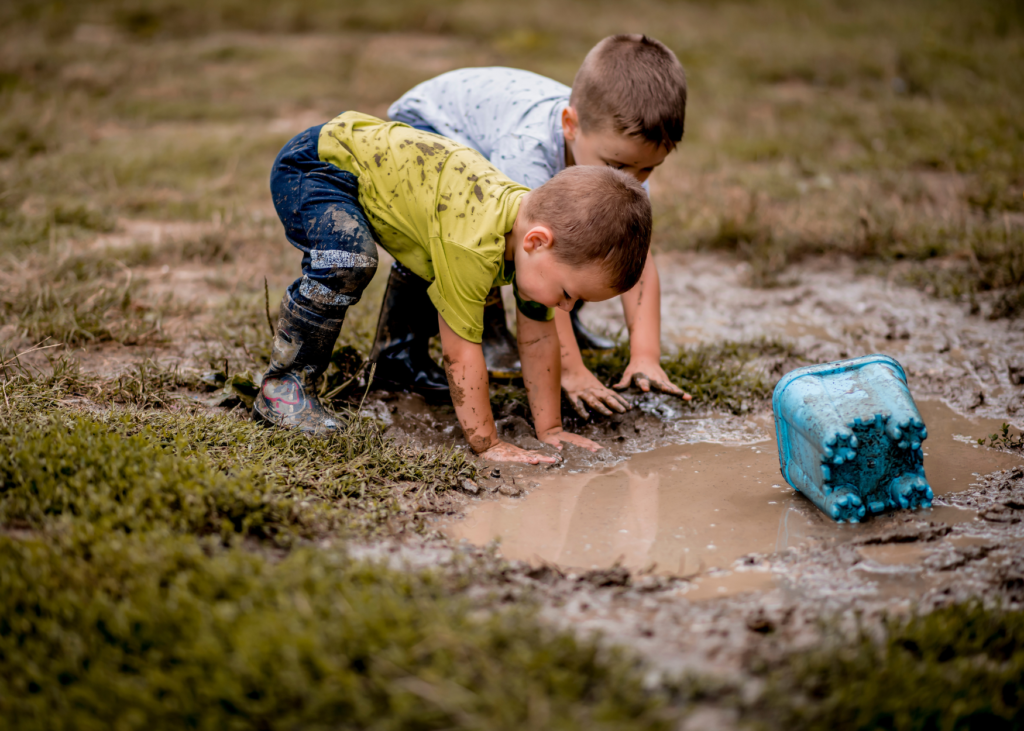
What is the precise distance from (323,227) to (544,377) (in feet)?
3.22

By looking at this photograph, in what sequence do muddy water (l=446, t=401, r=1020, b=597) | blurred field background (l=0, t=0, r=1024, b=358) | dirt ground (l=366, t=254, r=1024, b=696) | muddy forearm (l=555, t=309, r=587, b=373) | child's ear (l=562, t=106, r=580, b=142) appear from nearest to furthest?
dirt ground (l=366, t=254, r=1024, b=696)
muddy water (l=446, t=401, r=1020, b=597)
child's ear (l=562, t=106, r=580, b=142)
muddy forearm (l=555, t=309, r=587, b=373)
blurred field background (l=0, t=0, r=1024, b=358)

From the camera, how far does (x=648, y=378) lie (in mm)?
3225

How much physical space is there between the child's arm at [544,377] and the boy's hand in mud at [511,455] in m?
0.13

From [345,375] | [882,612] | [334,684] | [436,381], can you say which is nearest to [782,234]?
[436,381]

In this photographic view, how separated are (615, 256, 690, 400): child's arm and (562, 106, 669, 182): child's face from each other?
486mm

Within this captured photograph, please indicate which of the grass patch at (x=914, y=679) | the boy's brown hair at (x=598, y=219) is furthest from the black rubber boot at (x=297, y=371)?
the grass patch at (x=914, y=679)

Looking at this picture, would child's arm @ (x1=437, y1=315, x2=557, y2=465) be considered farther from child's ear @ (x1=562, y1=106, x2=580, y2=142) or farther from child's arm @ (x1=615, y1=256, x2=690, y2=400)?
child's ear @ (x1=562, y1=106, x2=580, y2=142)

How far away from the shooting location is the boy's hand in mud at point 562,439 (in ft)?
9.72

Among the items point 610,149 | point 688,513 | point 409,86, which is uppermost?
point 409,86

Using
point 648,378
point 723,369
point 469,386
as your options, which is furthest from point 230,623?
point 723,369

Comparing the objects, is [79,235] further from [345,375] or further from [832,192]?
[832,192]

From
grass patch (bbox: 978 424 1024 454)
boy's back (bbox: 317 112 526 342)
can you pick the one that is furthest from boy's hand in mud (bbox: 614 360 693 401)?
grass patch (bbox: 978 424 1024 454)

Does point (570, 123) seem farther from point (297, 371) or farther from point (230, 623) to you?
point (230, 623)

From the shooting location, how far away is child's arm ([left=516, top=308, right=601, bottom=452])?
2.90 m
